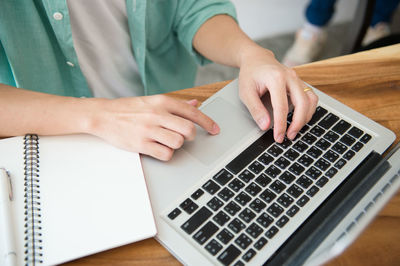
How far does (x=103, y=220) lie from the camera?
460 mm

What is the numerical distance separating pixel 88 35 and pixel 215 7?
0.28 m

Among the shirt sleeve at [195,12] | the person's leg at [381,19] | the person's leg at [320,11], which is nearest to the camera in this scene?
the shirt sleeve at [195,12]

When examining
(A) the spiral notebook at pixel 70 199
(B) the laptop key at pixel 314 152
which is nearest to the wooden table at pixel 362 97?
(A) the spiral notebook at pixel 70 199

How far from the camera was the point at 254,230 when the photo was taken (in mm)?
462

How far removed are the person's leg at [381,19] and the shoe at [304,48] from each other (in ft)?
0.82

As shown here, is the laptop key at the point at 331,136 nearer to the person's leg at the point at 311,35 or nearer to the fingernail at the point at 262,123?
the fingernail at the point at 262,123

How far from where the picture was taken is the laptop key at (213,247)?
1.46 feet

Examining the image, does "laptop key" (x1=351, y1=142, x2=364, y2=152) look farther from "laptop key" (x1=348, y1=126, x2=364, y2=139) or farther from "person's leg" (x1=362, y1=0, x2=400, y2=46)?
"person's leg" (x1=362, y1=0, x2=400, y2=46)

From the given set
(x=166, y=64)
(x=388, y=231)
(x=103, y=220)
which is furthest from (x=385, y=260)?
(x=166, y=64)

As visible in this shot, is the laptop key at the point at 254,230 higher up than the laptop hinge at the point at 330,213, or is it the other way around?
the laptop hinge at the point at 330,213

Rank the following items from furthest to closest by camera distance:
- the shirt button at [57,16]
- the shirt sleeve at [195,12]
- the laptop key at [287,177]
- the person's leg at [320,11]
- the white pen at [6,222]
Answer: the person's leg at [320,11] < the shirt sleeve at [195,12] < the shirt button at [57,16] < the laptop key at [287,177] < the white pen at [6,222]

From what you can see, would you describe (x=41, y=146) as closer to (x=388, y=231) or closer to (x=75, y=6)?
(x=75, y=6)

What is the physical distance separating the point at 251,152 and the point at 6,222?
356mm

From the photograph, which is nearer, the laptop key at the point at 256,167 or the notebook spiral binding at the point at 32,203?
the notebook spiral binding at the point at 32,203
